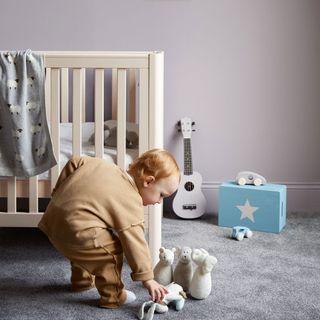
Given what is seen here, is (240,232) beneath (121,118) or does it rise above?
beneath

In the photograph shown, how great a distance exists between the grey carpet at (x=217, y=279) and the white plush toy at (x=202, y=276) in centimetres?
3

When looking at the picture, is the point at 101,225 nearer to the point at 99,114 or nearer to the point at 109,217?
the point at 109,217

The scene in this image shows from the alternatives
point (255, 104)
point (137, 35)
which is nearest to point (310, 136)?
point (255, 104)

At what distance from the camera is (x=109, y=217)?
60.7 inches

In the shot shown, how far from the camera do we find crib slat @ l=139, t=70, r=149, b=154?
188 cm

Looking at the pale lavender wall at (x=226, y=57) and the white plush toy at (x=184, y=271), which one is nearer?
the white plush toy at (x=184, y=271)

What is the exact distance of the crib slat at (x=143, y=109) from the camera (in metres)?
1.88

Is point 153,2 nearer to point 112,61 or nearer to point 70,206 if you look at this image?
point 112,61

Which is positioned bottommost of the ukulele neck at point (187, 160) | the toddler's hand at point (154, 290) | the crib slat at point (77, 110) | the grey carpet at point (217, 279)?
the grey carpet at point (217, 279)

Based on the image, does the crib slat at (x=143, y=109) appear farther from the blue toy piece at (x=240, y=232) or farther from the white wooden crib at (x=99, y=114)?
the blue toy piece at (x=240, y=232)

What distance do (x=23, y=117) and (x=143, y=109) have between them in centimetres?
38

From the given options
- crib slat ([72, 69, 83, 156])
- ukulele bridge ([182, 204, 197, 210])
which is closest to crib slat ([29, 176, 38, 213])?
crib slat ([72, 69, 83, 156])

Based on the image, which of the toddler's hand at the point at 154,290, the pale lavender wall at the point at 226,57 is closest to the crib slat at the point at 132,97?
the pale lavender wall at the point at 226,57

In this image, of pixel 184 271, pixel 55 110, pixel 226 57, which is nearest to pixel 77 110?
pixel 55 110
